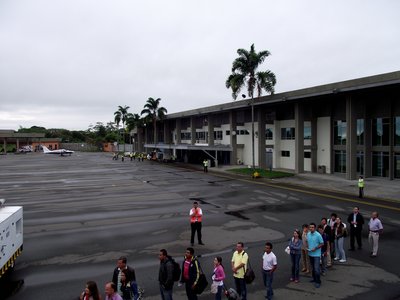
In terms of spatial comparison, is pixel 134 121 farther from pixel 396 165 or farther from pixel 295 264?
pixel 295 264

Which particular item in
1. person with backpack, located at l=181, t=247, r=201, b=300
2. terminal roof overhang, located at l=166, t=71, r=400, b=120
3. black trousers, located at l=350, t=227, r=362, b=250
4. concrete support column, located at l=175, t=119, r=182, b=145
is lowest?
black trousers, located at l=350, t=227, r=362, b=250

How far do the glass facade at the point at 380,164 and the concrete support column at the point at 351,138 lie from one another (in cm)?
288

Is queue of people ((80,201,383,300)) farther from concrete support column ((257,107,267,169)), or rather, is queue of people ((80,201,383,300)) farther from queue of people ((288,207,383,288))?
concrete support column ((257,107,267,169))

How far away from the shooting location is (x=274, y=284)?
9.84 metres

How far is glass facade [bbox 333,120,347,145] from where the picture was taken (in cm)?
3716

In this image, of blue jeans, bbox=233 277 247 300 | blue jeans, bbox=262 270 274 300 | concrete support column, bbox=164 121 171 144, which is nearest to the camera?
blue jeans, bbox=233 277 247 300

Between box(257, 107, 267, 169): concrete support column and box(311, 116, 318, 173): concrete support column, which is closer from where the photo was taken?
box(311, 116, 318, 173): concrete support column

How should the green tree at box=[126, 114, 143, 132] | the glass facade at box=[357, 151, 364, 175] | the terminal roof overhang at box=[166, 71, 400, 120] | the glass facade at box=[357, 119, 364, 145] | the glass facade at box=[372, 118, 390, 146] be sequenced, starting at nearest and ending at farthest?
the terminal roof overhang at box=[166, 71, 400, 120] → the glass facade at box=[372, 118, 390, 146] → the glass facade at box=[357, 119, 364, 145] → the glass facade at box=[357, 151, 364, 175] → the green tree at box=[126, 114, 143, 132]

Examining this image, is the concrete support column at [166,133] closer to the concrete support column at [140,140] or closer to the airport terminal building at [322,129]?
the concrete support column at [140,140]

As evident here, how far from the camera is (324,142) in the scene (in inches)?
1572

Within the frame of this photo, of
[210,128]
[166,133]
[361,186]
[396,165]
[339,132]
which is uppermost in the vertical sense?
[210,128]

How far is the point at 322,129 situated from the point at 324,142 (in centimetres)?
155

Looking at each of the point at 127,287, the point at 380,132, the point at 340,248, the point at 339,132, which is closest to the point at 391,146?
the point at 380,132

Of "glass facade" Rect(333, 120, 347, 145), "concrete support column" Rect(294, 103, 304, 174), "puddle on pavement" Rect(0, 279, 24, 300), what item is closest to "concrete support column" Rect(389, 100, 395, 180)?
"glass facade" Rect(333, 120, 347, 145)
